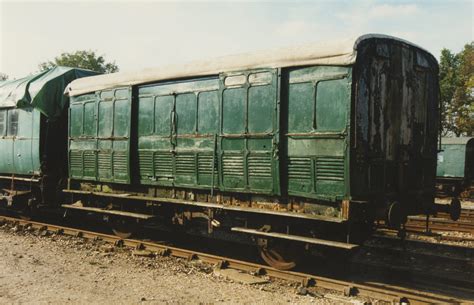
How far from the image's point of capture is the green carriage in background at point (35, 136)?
1148 centimetres

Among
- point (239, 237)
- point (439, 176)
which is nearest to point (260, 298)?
point (239, 237)

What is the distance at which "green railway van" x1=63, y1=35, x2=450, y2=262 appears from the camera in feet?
21.0

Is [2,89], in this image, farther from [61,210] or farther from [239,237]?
[239,237]

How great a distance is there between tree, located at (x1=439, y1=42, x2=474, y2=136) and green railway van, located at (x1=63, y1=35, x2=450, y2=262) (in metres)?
34.6

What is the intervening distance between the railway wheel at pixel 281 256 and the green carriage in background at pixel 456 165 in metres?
16.1

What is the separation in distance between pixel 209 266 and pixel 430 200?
A: 12.8 feet

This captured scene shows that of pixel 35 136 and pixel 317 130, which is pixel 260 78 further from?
pixel 35 136

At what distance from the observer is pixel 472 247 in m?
9.27

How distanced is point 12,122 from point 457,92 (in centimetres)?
3967

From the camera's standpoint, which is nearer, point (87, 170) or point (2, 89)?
point (87, 170)

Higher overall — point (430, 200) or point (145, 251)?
point (430, 200)

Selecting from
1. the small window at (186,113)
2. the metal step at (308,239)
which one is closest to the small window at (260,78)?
the small window at (186,113)

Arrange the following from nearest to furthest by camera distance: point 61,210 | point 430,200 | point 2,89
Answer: point 430,200
point 2,89
point 61,210

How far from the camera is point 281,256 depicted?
287 inches
